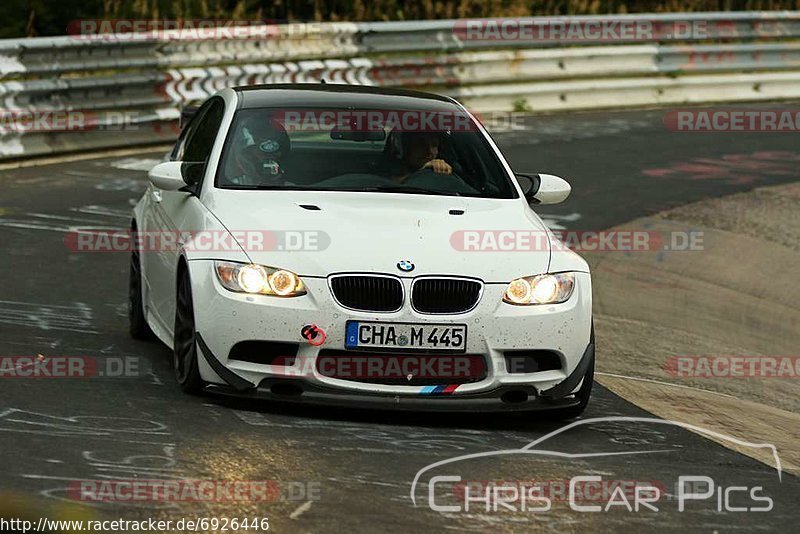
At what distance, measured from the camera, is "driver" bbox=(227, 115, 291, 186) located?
8.61 metres

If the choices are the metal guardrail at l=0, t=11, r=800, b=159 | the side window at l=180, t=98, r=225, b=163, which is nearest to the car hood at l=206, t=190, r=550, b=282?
the side window at l=180, t=98, r=225, b=163

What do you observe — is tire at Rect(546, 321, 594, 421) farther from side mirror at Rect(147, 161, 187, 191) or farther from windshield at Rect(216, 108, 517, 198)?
side mirror at Rect(147, 161, 187, 191)

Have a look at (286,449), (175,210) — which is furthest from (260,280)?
(175,210)

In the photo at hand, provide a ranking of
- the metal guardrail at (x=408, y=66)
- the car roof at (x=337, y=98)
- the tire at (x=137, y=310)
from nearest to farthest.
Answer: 1. the car roof at (x=337, y=98)
2. the tire at (x=137, y=310)
3. the metal guardrail at (x=408, y=66)

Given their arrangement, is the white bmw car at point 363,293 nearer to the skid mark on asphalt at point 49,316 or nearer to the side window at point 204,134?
the side window at point 204,134

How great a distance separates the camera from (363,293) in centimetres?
747

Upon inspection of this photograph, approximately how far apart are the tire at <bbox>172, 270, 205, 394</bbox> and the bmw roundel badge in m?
0.98

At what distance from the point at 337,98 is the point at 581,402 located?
241 centimetres

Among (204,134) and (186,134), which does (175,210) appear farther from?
(186,134)

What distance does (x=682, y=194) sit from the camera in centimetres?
1662

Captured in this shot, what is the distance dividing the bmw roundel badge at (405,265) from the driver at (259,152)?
51.1 inches

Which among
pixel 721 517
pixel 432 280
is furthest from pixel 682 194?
pixel 721 517

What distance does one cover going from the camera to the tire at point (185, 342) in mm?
7754

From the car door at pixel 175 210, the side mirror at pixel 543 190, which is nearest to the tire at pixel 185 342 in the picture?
the car door at pixel 175 210
